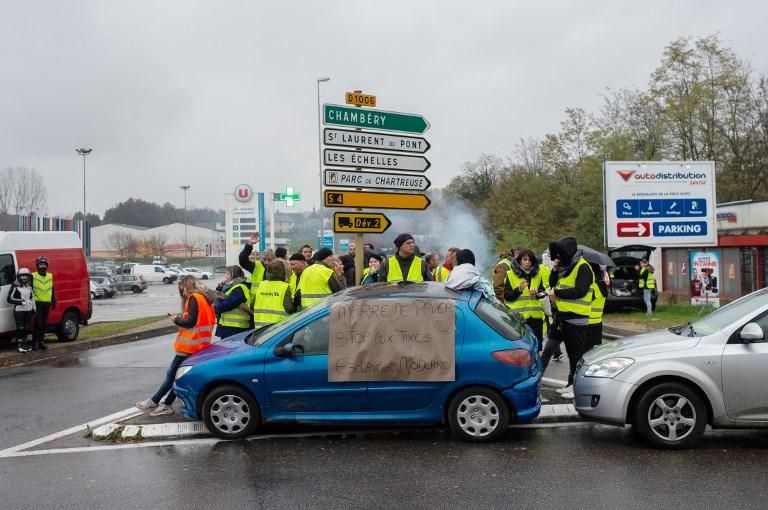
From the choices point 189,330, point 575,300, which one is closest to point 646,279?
point 575,300

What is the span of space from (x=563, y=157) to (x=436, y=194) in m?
17.8

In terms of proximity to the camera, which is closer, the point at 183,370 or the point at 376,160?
the point at 183,370

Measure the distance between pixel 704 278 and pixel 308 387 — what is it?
56.2 ft

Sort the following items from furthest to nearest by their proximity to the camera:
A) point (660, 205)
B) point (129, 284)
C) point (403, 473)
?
point (129, 284) < point (660, 205) < point (403, 473)

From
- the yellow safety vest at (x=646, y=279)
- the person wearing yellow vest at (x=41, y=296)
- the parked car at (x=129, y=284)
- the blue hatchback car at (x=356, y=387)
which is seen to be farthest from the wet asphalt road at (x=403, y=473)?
the parked car at (x=129, y=284)

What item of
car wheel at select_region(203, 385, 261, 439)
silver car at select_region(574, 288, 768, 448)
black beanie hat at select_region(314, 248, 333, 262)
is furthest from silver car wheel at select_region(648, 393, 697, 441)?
black beanie hat at select_region(314, 248, 333, 262)

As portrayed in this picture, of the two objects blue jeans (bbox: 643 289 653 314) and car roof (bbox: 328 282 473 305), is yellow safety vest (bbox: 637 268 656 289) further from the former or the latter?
car roof (bbox: 328 282 473 305)

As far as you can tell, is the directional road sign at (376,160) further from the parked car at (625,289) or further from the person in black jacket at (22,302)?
the parked car at (625,289)

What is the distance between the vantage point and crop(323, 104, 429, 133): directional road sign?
402 inches

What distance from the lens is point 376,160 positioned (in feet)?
34.8

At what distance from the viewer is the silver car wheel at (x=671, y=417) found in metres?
6.41

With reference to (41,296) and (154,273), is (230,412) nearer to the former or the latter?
(41,296)

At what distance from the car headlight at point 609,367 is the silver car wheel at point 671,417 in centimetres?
39

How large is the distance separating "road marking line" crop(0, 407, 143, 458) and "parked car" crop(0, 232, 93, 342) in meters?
7.14
